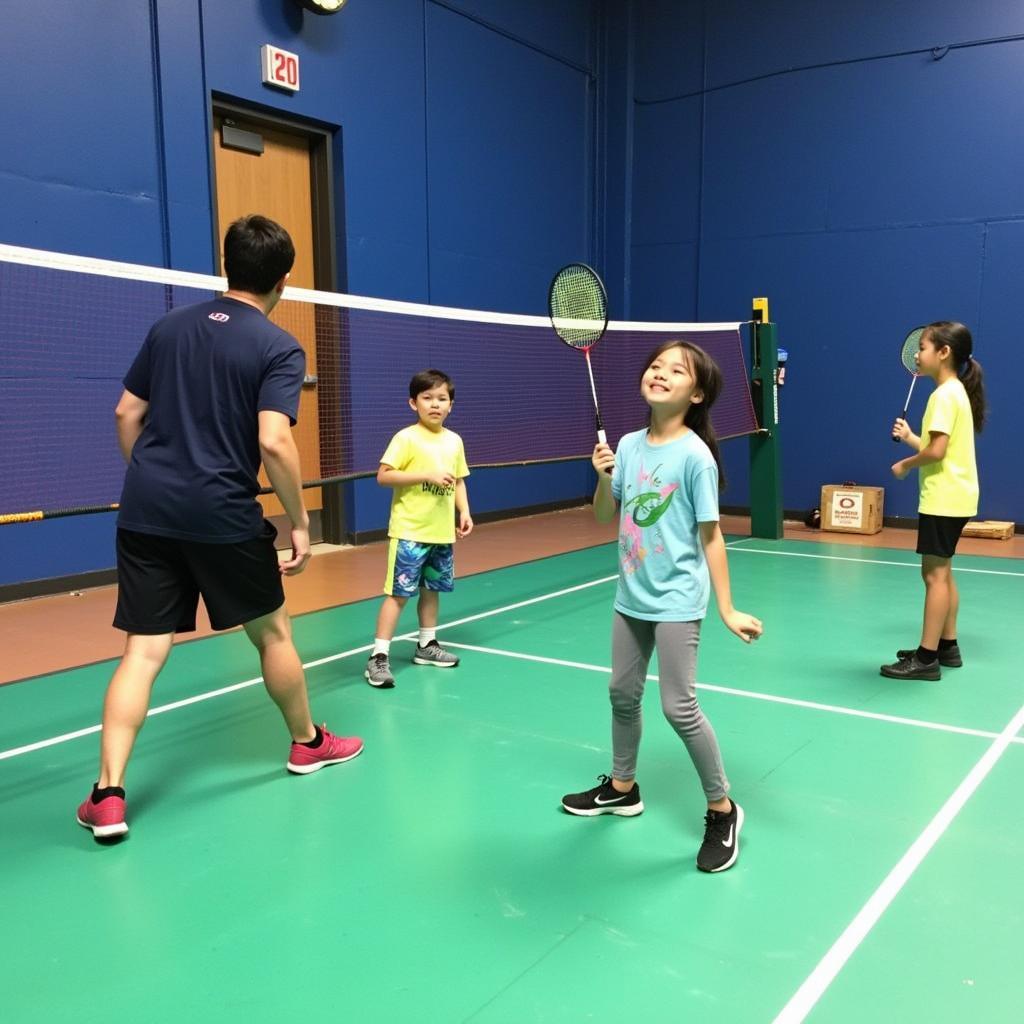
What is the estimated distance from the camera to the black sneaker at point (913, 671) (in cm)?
458

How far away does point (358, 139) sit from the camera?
8.35 meters

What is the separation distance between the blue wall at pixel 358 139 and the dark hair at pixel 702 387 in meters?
5.00

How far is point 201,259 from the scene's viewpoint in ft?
23.3

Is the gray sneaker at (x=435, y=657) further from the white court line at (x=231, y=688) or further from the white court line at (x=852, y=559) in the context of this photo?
the white court line at (x=852, y=559)

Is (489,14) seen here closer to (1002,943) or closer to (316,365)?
(316,365)

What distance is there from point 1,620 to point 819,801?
483 centimetres

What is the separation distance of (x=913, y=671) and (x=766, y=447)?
4.67 m

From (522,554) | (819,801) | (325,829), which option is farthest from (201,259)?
(819,801)

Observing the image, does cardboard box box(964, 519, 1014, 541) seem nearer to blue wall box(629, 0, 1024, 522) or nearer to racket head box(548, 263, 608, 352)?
blue wall box(629, 0, 1024, 522)

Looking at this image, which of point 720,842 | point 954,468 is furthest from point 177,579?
point 954,468

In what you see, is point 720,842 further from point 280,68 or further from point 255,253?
point 280,68

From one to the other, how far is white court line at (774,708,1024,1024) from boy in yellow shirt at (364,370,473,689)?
2428 mm

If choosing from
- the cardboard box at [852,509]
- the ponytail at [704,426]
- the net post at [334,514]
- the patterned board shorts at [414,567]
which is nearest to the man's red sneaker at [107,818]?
the patterned board shorts at [414,567]

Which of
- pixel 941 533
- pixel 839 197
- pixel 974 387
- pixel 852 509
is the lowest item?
pixel 852 509
